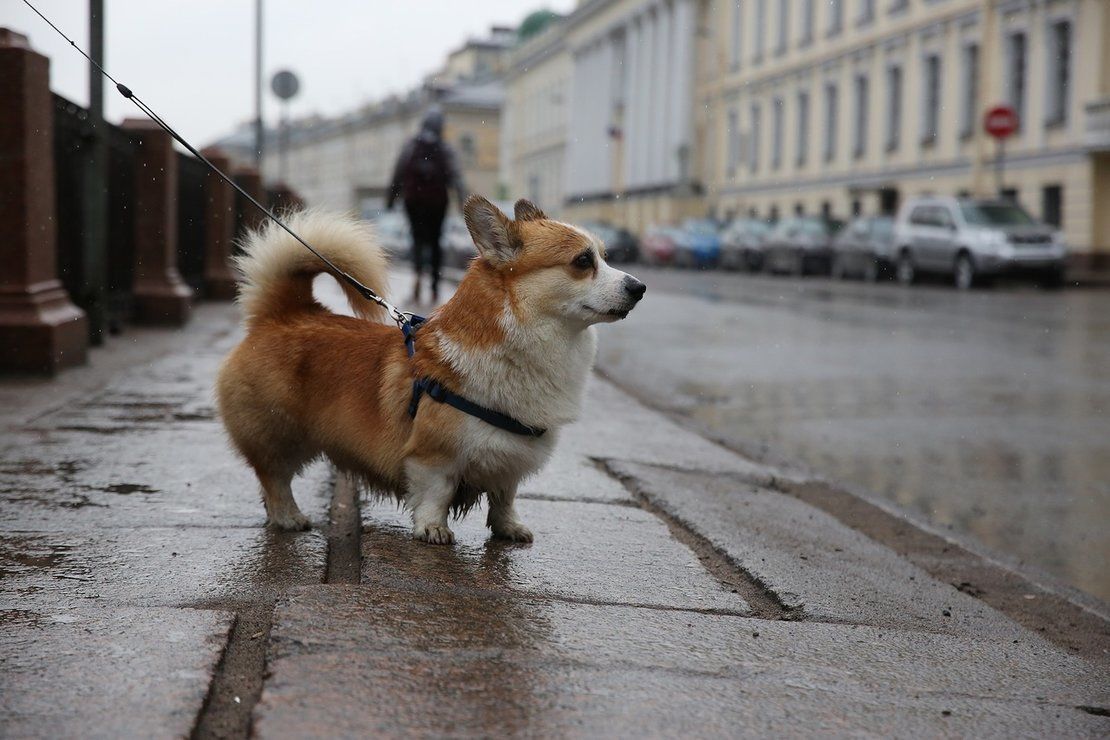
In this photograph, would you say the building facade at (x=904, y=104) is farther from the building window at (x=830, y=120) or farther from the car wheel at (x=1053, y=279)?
the car wheel at (x=1053, y=279)

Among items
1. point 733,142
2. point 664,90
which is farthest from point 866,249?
point 664,90

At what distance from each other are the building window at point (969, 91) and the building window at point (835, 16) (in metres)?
9.28

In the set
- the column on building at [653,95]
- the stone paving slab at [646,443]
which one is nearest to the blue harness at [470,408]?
the stone paving slab at [646,443]

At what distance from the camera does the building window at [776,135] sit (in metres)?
51.4

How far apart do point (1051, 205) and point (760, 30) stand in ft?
78.8

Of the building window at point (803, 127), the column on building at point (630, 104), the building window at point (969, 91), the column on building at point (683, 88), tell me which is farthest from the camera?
the column on building at point (630, 104)

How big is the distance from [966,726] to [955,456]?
16.3 feet

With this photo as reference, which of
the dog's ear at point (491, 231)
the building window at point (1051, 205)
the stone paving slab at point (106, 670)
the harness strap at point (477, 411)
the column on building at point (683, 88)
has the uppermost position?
the column on building at point (683, 88)

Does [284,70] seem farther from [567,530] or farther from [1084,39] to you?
[567,530]

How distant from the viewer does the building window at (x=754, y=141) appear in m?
54.0

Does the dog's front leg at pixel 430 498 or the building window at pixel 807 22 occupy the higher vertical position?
the building window at pixel 807 22

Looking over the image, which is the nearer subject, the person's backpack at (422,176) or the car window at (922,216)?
the person's backpack at (422,176)

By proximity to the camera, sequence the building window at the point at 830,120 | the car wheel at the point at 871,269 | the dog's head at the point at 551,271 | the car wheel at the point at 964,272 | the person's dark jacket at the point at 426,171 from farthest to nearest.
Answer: the building window at the point at 830,120 < the car wheel at the point at 871,269 < the car wheel at the point at 964,272 < the person's dark jacket at the point at 426,171 < the dog's head at the point at 551,271

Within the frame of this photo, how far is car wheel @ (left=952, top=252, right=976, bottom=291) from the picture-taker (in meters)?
26.2
